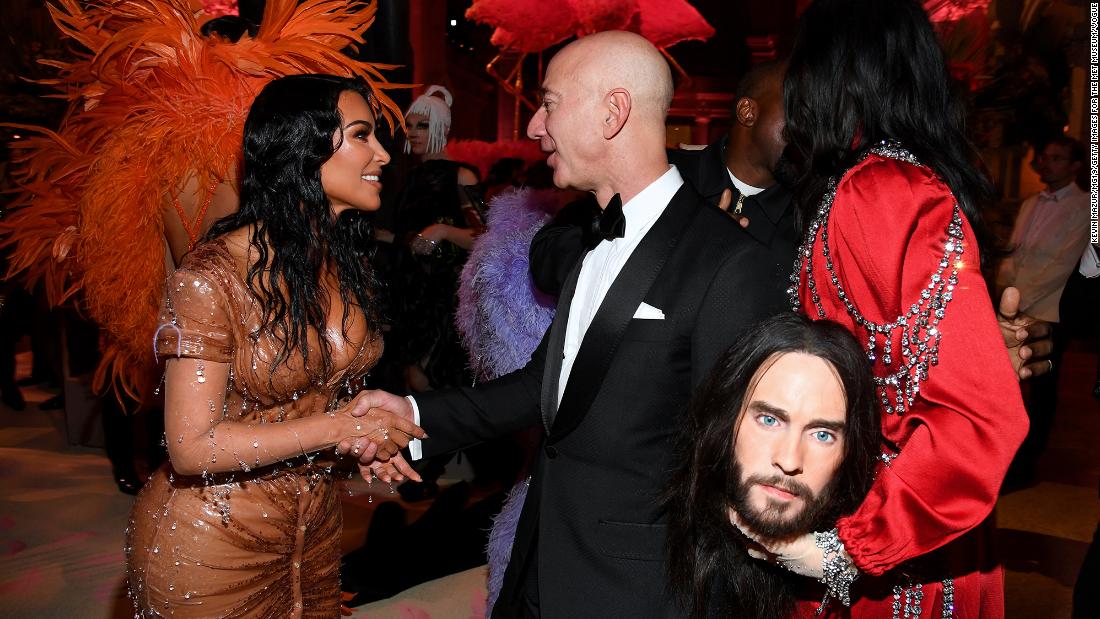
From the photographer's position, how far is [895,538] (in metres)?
1.27

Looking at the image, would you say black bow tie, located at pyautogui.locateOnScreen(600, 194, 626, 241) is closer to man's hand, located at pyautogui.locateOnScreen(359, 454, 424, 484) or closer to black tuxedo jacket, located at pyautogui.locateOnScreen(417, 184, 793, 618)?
black tuxedo jacket, located at pyautogui.locateOnScreen(417, 184, 793, 618)

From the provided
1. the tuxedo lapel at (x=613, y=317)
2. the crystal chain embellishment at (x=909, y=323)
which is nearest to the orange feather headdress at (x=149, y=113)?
the tuxedo lapel at (x=613, y=317)

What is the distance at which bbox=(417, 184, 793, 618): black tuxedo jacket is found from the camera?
1.67 metres

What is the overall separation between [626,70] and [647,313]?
0.56 metres

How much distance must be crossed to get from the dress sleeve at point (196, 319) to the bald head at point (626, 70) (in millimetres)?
900

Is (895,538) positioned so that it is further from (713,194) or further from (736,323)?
(713,194)

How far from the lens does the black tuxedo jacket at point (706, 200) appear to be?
7.59 ft

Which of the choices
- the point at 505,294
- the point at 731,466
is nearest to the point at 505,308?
the point at 505,294

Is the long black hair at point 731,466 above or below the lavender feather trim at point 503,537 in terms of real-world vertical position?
above

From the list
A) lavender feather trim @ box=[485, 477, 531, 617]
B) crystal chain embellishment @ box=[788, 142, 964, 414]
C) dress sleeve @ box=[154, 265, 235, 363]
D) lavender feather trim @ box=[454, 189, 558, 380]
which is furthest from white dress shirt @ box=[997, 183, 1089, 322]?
dress sleeve @ box=[154, 265, 235, 363]

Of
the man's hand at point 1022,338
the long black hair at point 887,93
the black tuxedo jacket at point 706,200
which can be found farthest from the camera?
the black tuxedo jacket at point 706,200

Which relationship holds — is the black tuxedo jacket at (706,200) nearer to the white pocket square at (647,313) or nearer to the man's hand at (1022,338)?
the white pocket square at (647,313)

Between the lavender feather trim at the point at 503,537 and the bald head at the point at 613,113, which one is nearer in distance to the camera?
the bald head at the point at 613,113

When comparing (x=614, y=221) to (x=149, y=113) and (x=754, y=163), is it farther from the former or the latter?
(x=149, y=113)
